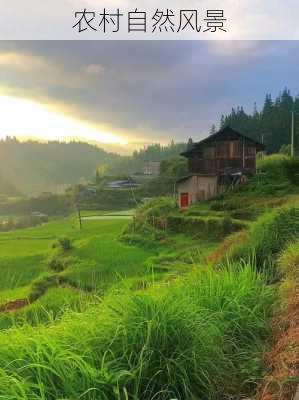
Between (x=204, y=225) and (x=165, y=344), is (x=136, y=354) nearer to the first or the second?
(x=165, y=344)

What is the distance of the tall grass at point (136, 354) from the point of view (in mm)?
1363

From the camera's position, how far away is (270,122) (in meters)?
10.2

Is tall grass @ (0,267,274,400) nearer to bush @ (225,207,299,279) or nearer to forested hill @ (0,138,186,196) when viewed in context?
bush @ (225,207,299,279)

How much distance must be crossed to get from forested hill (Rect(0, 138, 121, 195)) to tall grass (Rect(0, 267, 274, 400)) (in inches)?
509

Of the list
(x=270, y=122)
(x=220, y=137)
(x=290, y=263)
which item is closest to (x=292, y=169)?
(x=270, y=122)

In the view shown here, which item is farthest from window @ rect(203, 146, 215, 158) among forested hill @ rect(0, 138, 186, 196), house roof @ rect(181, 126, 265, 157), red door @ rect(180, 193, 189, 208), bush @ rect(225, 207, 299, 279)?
Answer: forested hill @ rect(0, 138, 186, 196)

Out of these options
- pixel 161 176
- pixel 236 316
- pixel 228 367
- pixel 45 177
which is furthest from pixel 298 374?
pixel 45 177

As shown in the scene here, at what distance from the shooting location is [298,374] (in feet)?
4.65

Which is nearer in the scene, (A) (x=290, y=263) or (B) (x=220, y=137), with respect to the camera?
(A) (x=290, y=263)

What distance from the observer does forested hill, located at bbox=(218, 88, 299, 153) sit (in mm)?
10031

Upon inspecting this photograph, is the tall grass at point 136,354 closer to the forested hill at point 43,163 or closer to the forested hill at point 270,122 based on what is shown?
the forested hill at point 270,122

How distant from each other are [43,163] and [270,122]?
1107 cm

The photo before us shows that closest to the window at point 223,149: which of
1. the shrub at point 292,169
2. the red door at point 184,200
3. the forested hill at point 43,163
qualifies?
the red door at point 184,200

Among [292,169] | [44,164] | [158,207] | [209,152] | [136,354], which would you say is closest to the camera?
[136,354]
